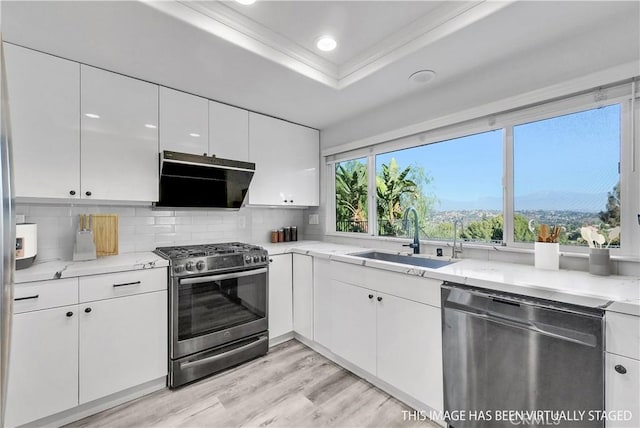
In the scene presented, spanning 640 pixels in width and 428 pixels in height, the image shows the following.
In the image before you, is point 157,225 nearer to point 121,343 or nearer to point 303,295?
point 121,343

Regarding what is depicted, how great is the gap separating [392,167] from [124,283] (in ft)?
7.83

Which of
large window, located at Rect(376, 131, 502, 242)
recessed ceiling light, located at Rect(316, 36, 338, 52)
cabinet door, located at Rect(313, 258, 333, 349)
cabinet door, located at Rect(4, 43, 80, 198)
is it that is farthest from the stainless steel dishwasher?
cabinet door, located at Rect(4, 43, 80, 198)

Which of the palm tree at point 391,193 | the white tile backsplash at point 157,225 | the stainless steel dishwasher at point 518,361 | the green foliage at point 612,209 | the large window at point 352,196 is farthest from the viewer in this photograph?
the large window at point 352,196

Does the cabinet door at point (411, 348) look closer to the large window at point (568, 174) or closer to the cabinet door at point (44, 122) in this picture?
the large window at point (568, 174)

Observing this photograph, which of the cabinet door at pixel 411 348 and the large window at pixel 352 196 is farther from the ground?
the large window at pixel 352 196

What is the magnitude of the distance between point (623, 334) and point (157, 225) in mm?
3050

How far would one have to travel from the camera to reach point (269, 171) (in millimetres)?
3035

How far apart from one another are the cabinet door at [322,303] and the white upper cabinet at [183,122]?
1.45 meters

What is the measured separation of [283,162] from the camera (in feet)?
10.3

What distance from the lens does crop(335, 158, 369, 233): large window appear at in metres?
3.13

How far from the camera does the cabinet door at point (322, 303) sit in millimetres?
2439

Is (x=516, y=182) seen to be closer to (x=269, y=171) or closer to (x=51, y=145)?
(x=269, y=171)

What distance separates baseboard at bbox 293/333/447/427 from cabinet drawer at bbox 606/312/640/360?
0.98 m

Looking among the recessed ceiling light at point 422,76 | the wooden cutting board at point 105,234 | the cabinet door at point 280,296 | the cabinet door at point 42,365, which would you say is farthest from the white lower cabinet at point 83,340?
the recessed ceiling light at point 422,76
